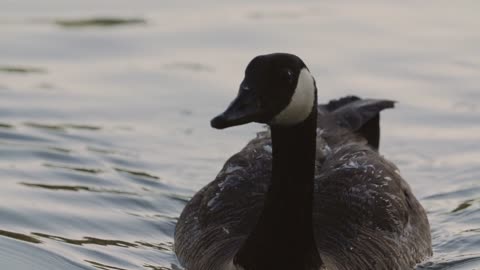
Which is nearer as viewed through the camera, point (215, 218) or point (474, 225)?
point (215, 218)

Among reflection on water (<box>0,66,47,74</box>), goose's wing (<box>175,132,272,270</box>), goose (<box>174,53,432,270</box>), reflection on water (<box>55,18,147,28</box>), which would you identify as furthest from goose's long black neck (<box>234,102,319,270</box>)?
reflection on water (<box>55,18,147,28</box>)

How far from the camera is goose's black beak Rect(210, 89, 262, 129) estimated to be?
908 cm

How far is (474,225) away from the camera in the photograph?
12969 millimetres

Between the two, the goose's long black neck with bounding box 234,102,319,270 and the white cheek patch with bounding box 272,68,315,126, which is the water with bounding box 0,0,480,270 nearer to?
the goose's long black neck with bounding box 234,102,319,270

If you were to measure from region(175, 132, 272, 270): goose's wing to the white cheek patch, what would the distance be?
1.43 metres

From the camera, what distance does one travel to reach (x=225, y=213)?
1136cm

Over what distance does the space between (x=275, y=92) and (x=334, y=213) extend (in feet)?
6.35

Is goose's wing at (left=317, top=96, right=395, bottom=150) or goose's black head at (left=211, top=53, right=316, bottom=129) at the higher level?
goose's black head at (left=211, top=53, right=316, bottom=129)

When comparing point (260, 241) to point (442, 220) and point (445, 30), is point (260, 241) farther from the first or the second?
point (445, 30)

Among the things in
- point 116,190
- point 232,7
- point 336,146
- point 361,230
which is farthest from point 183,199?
point 232,7

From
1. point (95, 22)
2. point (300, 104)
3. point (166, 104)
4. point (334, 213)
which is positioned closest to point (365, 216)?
point (334, 213)

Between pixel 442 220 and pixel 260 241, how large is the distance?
3.58 m

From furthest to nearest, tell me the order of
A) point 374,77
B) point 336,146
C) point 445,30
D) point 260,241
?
point 445,30
point 374,77
point 336,146
point 260,241

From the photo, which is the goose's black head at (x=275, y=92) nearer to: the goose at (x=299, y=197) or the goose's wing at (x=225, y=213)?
the goose at (x=299, y=197)
